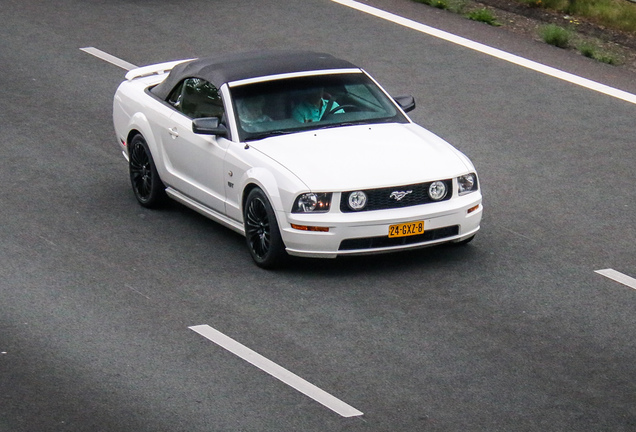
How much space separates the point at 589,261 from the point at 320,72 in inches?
115

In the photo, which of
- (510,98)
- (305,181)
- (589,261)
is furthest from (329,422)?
(510,98)

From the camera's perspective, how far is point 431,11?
69.2 feet

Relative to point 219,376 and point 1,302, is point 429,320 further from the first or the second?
point 1,302

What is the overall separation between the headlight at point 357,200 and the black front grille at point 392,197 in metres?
0.03

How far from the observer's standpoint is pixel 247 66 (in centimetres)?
1275

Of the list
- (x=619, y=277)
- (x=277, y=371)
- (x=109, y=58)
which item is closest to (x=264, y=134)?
(x=277, y=371)

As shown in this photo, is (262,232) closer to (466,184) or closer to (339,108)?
(339,108)

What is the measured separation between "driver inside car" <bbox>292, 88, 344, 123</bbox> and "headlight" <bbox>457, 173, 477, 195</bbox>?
1368mm

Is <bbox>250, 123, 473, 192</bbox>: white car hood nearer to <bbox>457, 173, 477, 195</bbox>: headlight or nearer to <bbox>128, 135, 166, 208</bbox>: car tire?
<bbox>457, 173, 477, 195</bbox>: headlight

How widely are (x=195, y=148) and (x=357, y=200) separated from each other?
1922 mm

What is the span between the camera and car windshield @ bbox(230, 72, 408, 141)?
12219mm

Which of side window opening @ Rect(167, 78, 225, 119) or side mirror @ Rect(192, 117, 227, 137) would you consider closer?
side mirror @ Rect(192, 117, 227, 137)

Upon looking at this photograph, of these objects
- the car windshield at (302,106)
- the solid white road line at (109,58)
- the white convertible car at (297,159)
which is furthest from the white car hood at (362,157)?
the solid white road line at (109,58)

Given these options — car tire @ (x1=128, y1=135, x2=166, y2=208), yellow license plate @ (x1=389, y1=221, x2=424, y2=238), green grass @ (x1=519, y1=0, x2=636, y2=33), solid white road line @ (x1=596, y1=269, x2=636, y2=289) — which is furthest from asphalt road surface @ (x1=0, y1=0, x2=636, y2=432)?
green grass @ (x1=519, y1=0, x2=636, y2=33)
